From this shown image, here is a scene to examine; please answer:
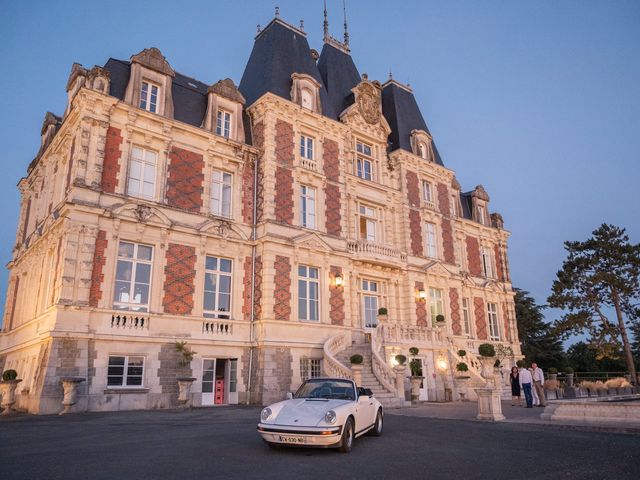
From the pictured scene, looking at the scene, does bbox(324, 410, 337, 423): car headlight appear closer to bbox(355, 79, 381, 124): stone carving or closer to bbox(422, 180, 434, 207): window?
bbox(355, 79, 381, 124): stone carving

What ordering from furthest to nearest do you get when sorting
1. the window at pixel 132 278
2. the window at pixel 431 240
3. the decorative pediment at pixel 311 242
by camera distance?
the window at pixel 431 240 → the decorative pediment at pixel 311 242 → the window at pixel 132 278

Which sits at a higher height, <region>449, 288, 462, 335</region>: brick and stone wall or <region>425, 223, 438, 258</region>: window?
<region>425, 223, 438, 258</region>: window

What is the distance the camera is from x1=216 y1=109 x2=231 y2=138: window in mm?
20938

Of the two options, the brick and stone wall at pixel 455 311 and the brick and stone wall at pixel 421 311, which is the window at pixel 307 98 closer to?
the brick and stone wall at pixel 421 311

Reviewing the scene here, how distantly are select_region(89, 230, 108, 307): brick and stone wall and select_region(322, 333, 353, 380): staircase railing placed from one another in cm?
892

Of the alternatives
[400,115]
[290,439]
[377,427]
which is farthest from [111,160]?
[400,115]

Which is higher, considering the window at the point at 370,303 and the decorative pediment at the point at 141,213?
the decorative pediment at the point at 141,213

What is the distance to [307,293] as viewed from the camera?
2077 centimetres

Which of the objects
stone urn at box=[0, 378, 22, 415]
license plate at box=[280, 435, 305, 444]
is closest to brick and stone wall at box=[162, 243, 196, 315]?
stone urn at box=[0, 378, 22, 415]

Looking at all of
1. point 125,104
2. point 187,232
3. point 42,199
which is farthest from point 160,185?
point 42,199

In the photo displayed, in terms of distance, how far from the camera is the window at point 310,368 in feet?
63.5

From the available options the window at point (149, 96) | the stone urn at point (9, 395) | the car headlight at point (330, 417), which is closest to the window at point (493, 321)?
the window at point (149, 96)

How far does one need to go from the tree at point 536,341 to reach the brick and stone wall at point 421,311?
24159 millimetres

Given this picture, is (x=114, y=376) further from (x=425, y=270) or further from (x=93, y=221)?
(x=425, y=270)
